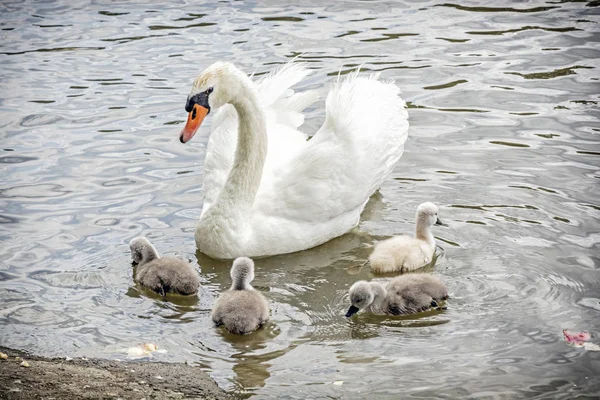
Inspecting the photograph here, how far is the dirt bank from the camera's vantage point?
5770 millimetres

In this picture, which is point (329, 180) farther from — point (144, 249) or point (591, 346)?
point (591, 346)

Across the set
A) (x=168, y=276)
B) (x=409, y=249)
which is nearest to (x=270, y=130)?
(x=409, y=249)

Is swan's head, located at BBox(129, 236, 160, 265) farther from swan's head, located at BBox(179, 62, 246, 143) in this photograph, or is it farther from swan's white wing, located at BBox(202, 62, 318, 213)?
swan's white wing, located at BBox(202, 62, 318, 213)

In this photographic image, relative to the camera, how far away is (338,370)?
21.8 feet

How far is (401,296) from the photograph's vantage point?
7.46 m

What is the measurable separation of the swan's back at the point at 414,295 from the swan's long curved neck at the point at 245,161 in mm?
1890

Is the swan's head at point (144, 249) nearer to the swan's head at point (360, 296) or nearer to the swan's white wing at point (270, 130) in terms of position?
the swan's white wing at point (270, 130)

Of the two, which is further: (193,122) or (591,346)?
(193,122)

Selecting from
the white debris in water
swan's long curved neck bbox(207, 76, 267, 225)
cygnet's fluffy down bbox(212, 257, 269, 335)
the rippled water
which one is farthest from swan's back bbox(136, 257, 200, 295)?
the white debris in water

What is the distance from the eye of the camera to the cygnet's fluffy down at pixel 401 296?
24.1 feet

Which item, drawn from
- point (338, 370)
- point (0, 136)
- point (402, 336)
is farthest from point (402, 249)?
point (0, 136)

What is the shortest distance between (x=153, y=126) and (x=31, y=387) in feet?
21.1

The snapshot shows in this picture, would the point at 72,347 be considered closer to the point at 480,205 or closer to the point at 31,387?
the point at 31,387

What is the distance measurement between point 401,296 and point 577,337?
133 cm
